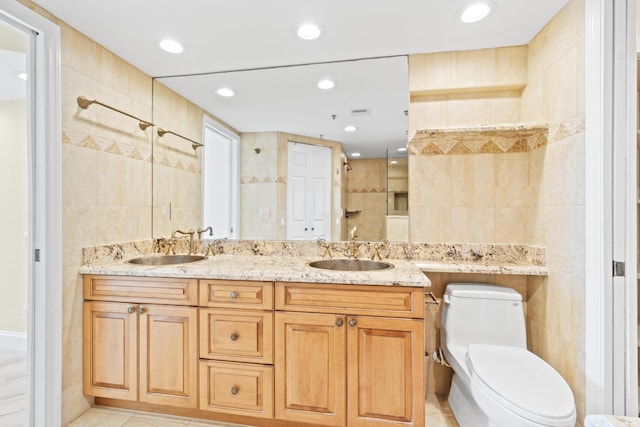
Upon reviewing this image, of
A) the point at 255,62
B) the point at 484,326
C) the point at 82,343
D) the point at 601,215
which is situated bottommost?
the point at 82,343

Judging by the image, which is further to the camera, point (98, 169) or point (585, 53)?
point (98, 169)

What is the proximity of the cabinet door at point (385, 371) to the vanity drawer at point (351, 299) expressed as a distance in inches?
1.9

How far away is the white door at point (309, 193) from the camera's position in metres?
2.20

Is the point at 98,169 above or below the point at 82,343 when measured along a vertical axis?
above

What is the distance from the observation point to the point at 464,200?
2008 millimetres

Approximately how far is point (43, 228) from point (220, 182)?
41.2 inches

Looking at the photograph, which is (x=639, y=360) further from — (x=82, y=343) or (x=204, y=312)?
(x=82, y=343)

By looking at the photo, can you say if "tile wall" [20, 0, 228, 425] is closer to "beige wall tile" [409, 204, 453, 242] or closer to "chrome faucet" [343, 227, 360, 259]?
"chrome faucet" [343, 227, 360, 259]

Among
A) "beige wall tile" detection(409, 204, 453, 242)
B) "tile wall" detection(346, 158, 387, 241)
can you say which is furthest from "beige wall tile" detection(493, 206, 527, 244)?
"tile wall" detection(346, 158, 387, 241)

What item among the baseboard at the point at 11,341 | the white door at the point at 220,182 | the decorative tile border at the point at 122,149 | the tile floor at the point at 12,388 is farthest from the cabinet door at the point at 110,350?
the baseboard at the point at 11,341

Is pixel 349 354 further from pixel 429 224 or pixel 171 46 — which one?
pixel 171 46

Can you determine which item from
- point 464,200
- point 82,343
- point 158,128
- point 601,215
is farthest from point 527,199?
point 82,343

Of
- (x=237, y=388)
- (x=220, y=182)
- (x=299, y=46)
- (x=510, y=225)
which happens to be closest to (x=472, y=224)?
(x=510, y=225)

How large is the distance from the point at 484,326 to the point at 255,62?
7.05 ft
